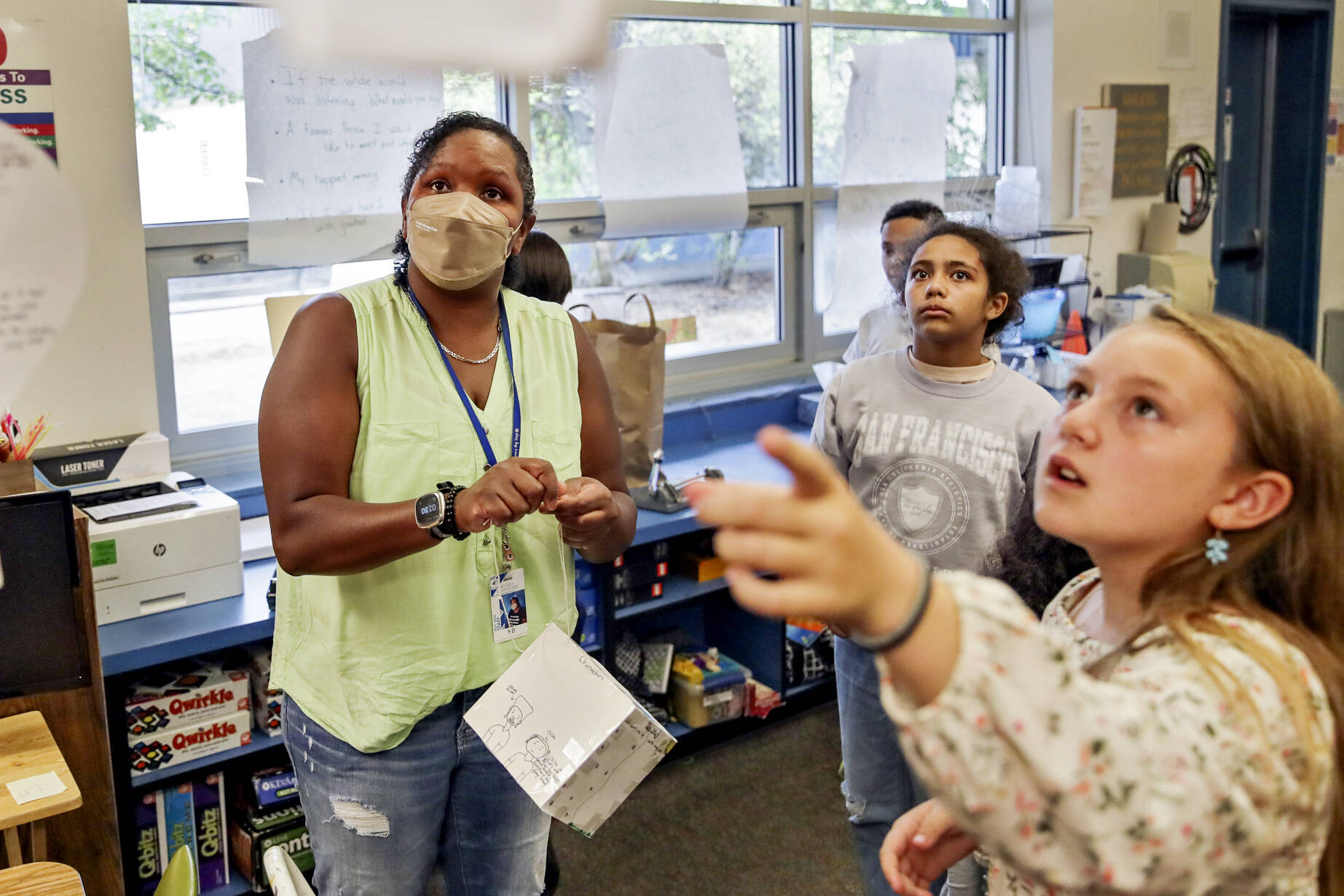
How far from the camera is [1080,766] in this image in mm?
655

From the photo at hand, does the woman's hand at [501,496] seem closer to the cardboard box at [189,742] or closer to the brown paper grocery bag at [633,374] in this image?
the cardboard box at [189,742]

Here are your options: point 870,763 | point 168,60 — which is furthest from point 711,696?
point 168,60

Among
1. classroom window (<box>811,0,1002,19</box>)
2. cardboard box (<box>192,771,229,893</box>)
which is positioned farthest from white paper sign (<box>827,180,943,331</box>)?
cardboard box (<box>192,771,229,893</box>)

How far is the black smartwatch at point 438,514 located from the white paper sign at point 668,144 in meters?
2.19

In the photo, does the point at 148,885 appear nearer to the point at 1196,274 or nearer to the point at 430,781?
the point at 430,781

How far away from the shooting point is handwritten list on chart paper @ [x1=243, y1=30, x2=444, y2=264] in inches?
110

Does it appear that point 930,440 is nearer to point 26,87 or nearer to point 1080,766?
point 1080,766

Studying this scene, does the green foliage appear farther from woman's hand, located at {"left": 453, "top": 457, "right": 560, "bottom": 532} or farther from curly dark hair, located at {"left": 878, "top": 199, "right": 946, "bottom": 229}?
woman's hand, located at {"left": 453, "top": 457, "right": 560, "bottom": 532}

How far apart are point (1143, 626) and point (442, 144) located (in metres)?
1.14

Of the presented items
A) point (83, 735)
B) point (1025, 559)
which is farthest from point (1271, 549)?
point (83, 735)

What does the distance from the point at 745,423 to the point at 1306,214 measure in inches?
146

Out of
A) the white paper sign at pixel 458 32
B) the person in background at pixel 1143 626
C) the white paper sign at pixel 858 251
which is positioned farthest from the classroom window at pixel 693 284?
the person in background at pixel 1143 626

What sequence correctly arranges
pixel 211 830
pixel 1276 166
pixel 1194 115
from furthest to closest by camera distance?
pixel 1276 166 → pixel 1194 115 → pixel 211 830

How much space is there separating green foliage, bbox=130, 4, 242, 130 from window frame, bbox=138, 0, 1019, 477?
0.29 metres
